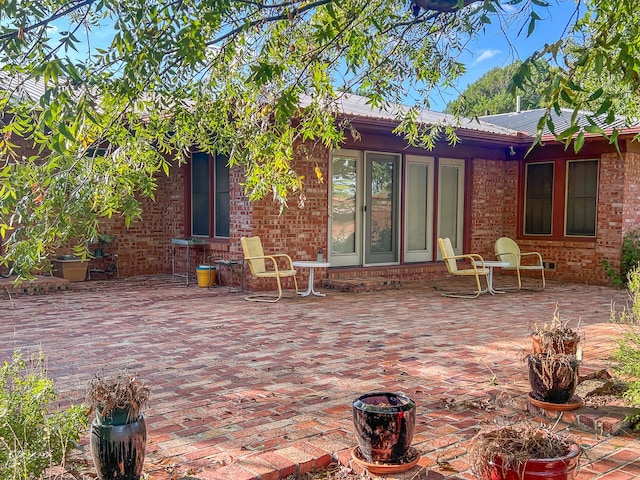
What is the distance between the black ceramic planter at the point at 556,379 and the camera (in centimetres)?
312

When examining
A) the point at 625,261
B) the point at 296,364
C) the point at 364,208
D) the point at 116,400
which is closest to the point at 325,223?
the point at 364,208

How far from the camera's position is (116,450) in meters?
2.12

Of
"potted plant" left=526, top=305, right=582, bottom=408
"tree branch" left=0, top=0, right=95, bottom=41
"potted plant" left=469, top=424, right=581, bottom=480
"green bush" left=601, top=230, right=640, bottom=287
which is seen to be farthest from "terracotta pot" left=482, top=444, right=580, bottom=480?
"green bush" left=601, top=230, right=640, bottom=287

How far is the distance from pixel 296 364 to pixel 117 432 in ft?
7.49

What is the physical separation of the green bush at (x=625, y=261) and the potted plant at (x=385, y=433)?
8.70 m

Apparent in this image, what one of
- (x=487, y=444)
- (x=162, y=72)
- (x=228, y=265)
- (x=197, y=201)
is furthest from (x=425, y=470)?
(x=197, y=201)

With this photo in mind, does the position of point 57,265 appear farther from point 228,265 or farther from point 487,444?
point 487,444

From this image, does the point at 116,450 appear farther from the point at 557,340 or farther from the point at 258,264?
the point at 258,264

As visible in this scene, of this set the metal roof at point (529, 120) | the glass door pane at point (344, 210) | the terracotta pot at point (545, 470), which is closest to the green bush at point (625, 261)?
the metal roof at point (529, 120)

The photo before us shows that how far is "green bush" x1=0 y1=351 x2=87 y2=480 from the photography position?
1.90 m

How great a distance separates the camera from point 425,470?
7.93 feet

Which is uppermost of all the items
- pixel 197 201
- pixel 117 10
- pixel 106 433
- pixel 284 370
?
pixel 117 10

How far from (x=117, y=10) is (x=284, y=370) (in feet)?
8.73

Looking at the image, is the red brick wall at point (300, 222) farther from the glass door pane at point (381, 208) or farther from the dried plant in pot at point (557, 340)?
the dried plant in pot at point (557, 340)
